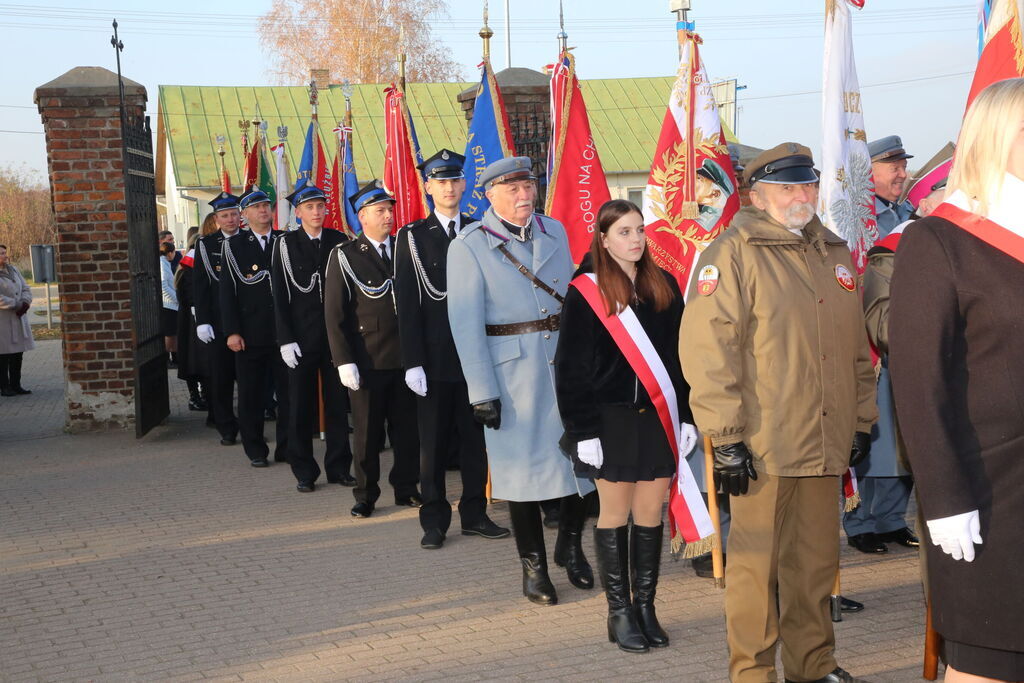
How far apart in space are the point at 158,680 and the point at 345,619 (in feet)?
3.06

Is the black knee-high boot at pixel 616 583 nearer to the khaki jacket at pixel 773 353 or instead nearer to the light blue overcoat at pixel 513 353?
the light blue overcoat at pixel 513 353

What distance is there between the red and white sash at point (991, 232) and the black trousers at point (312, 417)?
5846mm

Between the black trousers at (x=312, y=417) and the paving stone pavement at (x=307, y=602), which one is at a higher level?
the black trousers at (x=312, y=417)

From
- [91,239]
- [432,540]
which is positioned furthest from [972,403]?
[91,239]

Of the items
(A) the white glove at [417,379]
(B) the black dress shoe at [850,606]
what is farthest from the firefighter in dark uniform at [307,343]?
(B) the black dress shoe at [850,606]

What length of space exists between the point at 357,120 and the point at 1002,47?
2713 centimetres

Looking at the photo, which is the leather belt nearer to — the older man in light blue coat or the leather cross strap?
the older man in light blue coat

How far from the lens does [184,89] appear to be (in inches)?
1267

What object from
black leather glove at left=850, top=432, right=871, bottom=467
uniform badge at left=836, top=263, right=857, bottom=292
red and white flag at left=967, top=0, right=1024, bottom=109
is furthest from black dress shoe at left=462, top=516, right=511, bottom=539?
red and white flag at left=967, top=0, right=1024, bottom=109

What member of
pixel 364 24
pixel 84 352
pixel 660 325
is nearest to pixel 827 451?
pixel 660 325

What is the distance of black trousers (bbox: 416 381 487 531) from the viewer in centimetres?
641

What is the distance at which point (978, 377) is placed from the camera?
103 inches

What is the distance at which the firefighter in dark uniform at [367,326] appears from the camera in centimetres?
711

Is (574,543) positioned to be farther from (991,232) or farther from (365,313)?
(991,232)
